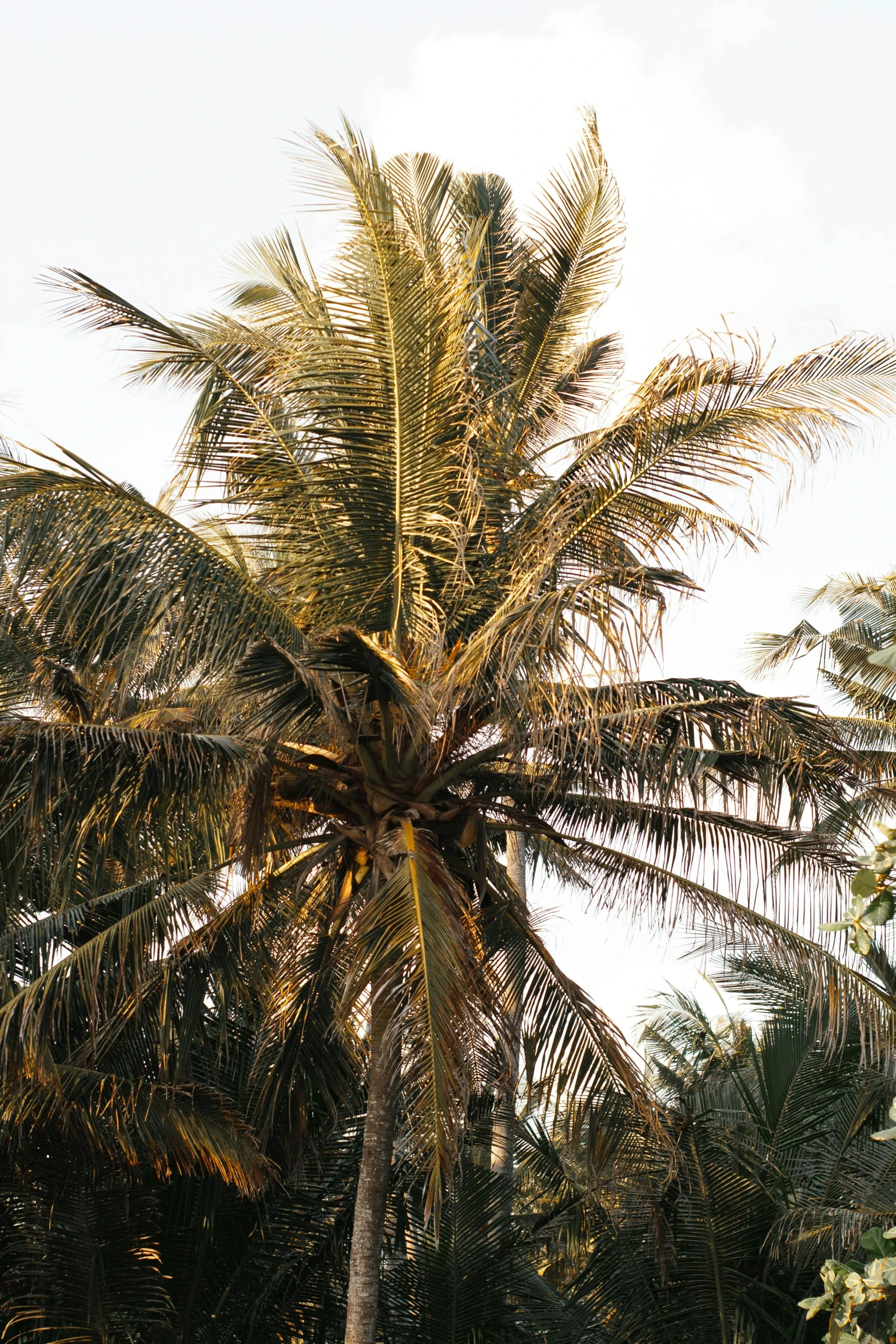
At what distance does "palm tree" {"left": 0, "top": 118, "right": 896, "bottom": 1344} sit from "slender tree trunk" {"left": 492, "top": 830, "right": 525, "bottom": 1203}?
3.5 inches

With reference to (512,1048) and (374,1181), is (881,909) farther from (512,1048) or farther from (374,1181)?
(374,1181)

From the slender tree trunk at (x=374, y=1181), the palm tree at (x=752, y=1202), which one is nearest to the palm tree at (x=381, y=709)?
the slender tree trunk at (x=374, y=1181)

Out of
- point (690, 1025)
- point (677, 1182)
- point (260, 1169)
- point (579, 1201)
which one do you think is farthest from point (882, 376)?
point (690, 1025)

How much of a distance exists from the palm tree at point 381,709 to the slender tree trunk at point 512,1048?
0.09 m

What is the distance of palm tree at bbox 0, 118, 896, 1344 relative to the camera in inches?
266

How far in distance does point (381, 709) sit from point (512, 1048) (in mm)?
2121

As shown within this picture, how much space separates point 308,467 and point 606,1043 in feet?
12.7

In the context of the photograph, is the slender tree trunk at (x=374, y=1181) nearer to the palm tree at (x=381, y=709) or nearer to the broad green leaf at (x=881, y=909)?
the palm tree at (x=381, y=709)

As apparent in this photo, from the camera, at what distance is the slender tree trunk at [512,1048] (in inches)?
313

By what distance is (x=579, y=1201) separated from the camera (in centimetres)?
1202

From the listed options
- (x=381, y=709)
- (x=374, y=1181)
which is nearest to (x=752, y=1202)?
(x=374, y=1181)

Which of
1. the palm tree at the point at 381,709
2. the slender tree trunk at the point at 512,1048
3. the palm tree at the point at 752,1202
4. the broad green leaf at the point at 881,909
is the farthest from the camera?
the palm tree at the point at 752,1202

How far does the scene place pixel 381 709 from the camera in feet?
23.9

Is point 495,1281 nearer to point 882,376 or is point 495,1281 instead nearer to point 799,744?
point 799,744
